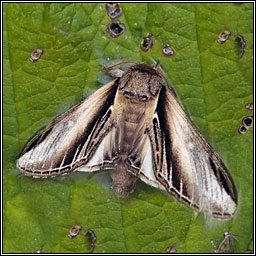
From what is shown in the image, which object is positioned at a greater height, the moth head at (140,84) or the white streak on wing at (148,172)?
the moth head at (140,84)

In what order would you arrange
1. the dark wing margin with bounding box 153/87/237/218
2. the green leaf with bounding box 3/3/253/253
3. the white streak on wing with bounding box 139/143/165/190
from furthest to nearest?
the green leaf with bounding box 3/3/253/253 < the white streak on wing with bounding box 139/143/165/190 < the dark wing margin with bounding box 153/87/237/218

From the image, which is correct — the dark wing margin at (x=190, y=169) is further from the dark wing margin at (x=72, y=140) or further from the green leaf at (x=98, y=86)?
the dark wing margin at (x=72, y=140)

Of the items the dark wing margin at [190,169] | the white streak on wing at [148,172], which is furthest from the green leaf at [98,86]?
the dark wing margin at [190,169]

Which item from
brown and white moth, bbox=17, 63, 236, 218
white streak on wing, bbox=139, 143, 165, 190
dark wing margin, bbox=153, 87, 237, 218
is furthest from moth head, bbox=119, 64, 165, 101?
white streak on wing, bbox=139, 143, 165, 190

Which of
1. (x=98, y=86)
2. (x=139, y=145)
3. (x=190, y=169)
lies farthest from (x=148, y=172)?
(x=98, y=86)

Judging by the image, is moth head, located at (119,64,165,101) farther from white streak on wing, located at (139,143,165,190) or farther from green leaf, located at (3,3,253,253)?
white streak on wing, located at (139,143,165,190)

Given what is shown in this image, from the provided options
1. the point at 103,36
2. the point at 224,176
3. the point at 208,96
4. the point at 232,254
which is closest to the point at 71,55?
the point at 103,36
